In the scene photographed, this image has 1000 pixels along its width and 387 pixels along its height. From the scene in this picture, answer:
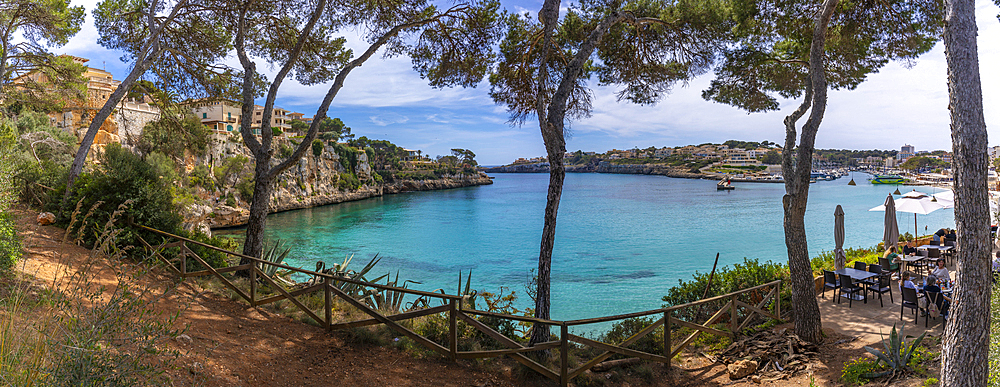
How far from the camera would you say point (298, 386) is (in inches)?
177

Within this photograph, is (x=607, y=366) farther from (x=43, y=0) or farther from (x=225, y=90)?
(x=43, y=0)

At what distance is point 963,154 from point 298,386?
21.3ft

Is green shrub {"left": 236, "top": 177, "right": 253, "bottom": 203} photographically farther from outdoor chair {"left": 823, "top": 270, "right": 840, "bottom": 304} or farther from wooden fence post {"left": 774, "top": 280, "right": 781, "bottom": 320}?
outdoor chair {"left": 823, "top": 270, "right": 840, "bottom": 304}

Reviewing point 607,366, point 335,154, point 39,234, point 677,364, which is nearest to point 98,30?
point 39,234

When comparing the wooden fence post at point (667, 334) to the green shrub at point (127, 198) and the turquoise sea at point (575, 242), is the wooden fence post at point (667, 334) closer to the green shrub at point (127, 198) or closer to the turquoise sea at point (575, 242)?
the turquoise sea at point (575, 242)

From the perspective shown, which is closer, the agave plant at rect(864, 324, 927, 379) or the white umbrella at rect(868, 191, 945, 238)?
the agave plant at rect(864, 324, 927, 379)

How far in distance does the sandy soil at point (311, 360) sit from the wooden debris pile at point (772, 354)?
143 millimetres

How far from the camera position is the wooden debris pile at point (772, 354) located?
5.81m

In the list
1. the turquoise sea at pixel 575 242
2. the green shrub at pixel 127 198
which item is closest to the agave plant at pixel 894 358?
the turquoise sea at pixel 575 242

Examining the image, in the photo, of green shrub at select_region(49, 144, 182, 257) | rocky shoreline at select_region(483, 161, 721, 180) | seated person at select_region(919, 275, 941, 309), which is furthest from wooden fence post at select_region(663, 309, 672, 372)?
rocky shoreline at select_region(483, 161, 721, 180)

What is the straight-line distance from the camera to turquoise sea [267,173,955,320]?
18.9 meters

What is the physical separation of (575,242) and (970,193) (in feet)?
89.3

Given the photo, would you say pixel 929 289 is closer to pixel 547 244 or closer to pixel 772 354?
pixel 772 354

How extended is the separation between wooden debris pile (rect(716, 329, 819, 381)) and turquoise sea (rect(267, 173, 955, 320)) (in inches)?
299
